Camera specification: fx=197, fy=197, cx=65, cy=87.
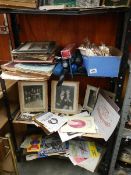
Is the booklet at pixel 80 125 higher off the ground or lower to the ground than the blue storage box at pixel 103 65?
lower

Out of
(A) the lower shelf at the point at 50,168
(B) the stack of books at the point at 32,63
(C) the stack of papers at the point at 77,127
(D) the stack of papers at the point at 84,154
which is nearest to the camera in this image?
(B) the stack of books at the point at 32,63

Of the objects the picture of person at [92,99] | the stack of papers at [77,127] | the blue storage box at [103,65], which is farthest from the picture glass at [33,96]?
the blue storage box at [103,65]

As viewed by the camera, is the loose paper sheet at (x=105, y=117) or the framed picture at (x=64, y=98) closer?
the loose paper sheet at (x=105, y=117)

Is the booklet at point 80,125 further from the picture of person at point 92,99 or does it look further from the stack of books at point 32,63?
the stack of books at point 32,63

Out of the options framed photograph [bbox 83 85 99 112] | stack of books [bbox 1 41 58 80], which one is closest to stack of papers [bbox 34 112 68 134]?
framed photograph [bbox 83 85 99 112]

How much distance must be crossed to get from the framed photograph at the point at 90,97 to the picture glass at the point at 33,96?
386 millimetres

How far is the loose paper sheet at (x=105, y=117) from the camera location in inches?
53.7

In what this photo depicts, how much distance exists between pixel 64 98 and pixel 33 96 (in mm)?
261

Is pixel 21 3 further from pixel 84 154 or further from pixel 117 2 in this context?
pixel 84 154

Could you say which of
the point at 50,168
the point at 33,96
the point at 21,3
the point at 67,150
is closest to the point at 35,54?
the point at 21,3

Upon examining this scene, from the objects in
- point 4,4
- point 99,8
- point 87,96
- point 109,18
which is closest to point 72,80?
point 87,96

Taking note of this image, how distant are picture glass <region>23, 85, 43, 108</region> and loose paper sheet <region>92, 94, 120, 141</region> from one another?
0.46 m

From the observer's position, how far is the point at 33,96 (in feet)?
5.41

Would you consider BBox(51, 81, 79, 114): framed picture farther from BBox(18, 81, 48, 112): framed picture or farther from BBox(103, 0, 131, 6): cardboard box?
BBox(103, 0, 131, 6): cardboard box
